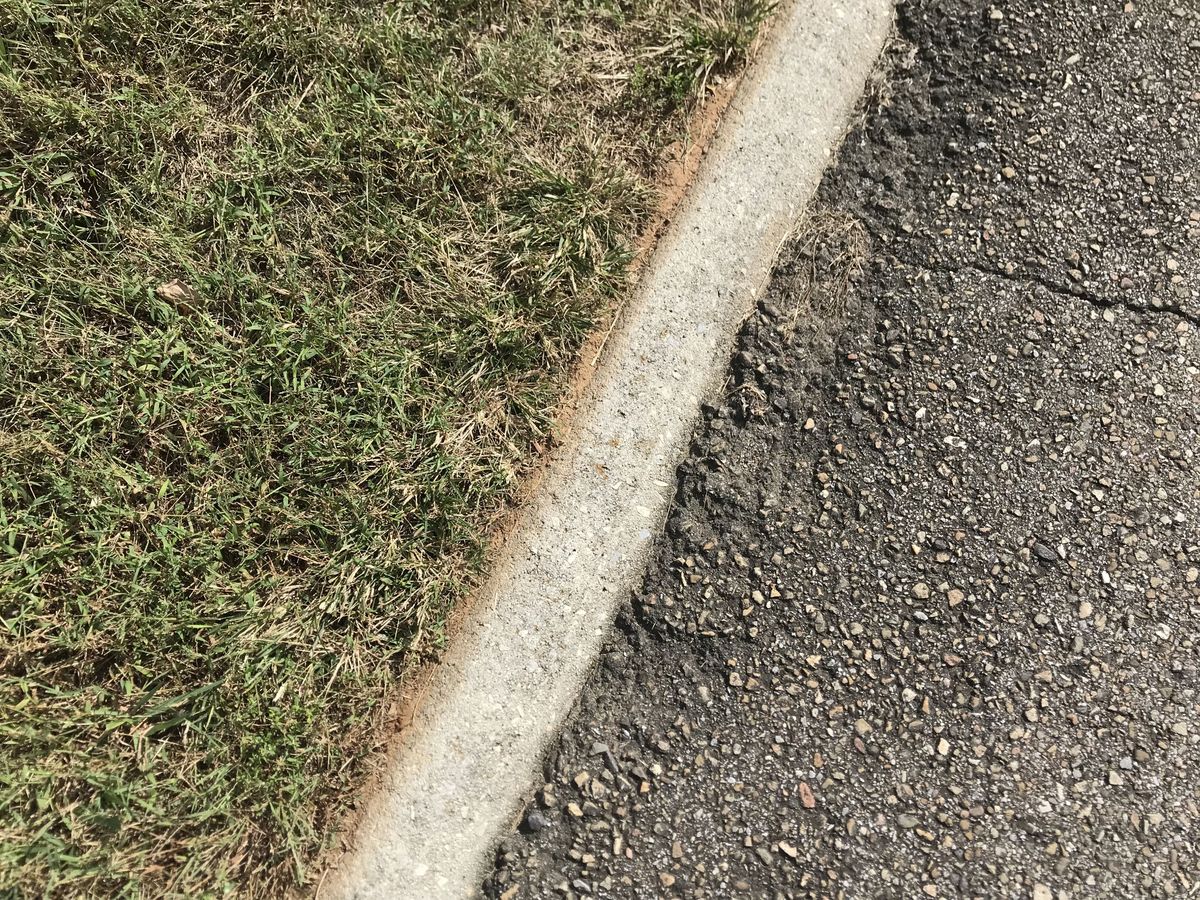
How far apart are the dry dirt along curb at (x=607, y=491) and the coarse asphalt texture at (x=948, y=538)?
8cm

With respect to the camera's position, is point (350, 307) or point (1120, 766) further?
point (350, 307)

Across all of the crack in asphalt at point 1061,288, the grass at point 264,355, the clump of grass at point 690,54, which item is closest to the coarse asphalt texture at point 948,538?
the crack in asphalt at point 1061,288

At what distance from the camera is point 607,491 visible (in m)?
2.35

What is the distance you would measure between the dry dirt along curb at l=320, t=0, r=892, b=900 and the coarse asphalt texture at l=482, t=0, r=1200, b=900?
84mm

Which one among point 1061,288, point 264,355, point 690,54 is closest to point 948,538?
point 1061,288

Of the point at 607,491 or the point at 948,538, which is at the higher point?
the point at 948,538

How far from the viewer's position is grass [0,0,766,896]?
2.13m

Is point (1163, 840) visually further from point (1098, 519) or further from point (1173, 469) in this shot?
point (1173, 469)

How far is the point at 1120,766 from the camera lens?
6.88 feet

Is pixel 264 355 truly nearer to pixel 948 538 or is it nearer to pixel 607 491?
pixel 607 491

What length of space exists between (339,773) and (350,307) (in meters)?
1.26

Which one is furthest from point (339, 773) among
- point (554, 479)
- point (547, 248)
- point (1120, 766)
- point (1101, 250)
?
point (1101, 250)

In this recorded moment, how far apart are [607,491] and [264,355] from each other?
1.03 meters

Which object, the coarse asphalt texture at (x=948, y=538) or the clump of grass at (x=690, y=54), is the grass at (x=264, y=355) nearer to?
the clump of grass at (x=690, y=54)
